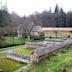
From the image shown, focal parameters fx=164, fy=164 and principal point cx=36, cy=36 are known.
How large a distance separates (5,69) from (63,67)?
690 centimetres

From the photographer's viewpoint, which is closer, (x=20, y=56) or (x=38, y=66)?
(x=38, y=66)

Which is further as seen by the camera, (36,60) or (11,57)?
(11,57)

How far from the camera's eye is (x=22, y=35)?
44.8 meters

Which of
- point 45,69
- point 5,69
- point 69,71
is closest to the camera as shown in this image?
point 69,71

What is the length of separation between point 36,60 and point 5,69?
3.74 metres

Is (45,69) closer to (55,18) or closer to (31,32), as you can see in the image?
(31,32)

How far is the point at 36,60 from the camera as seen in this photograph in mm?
15703

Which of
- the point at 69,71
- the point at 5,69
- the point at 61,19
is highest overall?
the point at 61,19

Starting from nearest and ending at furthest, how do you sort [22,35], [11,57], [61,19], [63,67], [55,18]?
[63,67] < [11,57] < [22,35] < [61,19] < [55,18]

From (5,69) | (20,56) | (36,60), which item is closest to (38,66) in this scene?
(36,60)

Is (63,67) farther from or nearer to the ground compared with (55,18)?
nearer to the ground

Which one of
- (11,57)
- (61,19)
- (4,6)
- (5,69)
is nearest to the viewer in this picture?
(5,69)

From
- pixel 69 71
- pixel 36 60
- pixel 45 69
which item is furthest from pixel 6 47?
pixel 69 71

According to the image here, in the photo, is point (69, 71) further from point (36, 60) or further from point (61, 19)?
point (61, 19)
